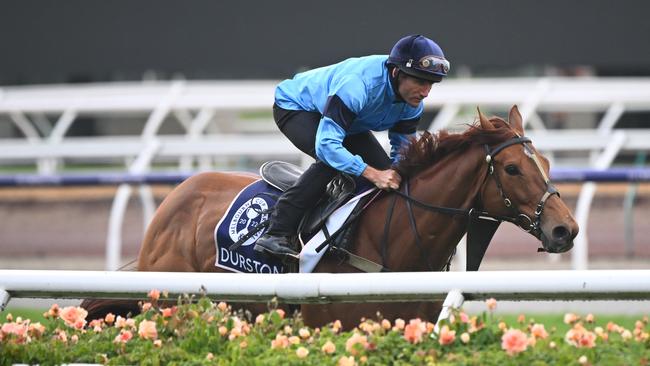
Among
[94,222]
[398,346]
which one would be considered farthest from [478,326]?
[94,222]

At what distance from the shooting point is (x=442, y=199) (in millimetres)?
4738

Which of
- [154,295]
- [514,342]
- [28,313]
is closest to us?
[514,342]

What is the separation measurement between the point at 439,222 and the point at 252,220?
34.7 inches

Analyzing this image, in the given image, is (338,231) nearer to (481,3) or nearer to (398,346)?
(398,346)

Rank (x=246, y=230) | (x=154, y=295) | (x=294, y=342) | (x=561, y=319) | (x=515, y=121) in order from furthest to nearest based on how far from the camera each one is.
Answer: (x=561, y=319), (x=246, y=230), (x=515, y=121), (x=154, y=295), (x=294, y=342)

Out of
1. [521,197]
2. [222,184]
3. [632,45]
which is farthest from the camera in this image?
[632,45]

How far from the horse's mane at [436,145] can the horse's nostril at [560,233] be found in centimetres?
53

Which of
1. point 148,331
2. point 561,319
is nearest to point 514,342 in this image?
point 148,331

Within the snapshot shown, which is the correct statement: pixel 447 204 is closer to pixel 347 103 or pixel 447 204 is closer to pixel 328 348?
pixel 347 103

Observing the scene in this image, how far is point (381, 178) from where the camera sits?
4.77 m

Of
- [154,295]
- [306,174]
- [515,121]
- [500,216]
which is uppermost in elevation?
[515,121]

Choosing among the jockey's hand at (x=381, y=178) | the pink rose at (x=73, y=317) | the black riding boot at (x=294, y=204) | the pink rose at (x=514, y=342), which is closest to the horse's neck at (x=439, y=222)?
the jockey's hand at (x=381, y=178)

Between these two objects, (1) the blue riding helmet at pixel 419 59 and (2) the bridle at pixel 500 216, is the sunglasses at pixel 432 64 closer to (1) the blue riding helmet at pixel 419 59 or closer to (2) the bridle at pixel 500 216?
(1) the blue riding helmet at pixel 419 59

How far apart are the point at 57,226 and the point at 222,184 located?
8291mm
